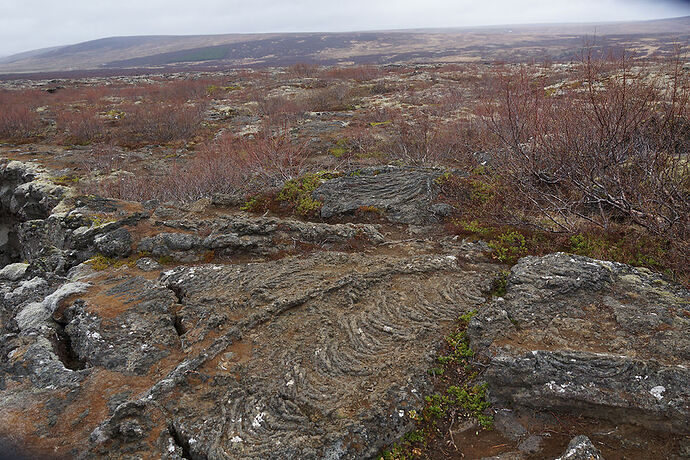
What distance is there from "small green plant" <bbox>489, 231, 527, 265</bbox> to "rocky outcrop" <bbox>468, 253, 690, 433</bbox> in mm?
1197

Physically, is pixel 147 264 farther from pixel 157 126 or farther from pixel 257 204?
pixel 157 126

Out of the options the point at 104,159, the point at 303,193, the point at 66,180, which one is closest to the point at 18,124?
the point at 104,159

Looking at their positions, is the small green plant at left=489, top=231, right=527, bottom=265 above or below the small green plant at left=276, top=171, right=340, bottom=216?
below

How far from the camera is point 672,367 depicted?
4867 millimetres

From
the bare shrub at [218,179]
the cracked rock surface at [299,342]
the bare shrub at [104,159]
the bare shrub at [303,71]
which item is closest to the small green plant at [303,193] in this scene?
the bare shrub at [218,179]

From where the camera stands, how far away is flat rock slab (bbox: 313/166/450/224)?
37.0 ft

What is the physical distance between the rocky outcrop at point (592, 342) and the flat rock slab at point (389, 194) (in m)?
4.30

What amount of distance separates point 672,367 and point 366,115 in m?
28.0

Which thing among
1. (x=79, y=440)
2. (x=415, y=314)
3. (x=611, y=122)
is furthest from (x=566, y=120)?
(x=79, y=440)

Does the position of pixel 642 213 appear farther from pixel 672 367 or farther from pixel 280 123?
pixel 280 123

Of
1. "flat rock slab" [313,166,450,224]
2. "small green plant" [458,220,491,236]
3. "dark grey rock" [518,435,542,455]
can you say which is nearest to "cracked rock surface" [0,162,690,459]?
"dark grey rock" [518,435,542,455]

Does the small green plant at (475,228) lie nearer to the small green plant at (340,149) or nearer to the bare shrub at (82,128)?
the small green plant at (340,149)

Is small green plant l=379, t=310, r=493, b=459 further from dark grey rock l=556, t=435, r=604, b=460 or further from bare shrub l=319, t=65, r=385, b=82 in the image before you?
bare shrub l=319, t=65, r=385, b=82

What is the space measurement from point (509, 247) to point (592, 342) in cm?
A: 363
